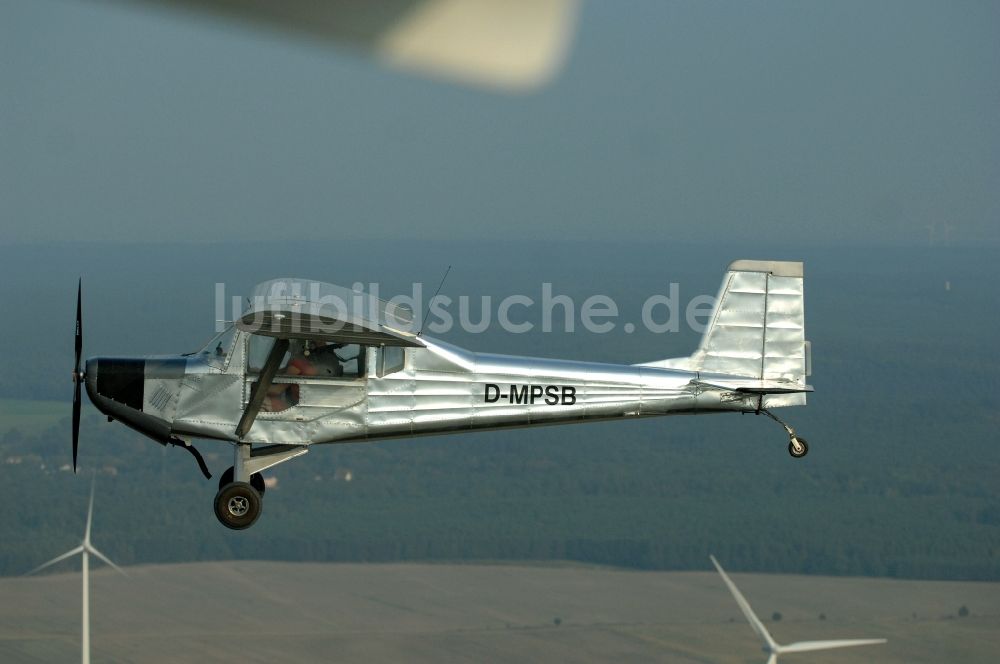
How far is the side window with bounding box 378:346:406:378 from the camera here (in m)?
13.6

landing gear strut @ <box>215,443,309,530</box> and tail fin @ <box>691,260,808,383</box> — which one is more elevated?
tail fin @ <box>691,260,808,383</box>

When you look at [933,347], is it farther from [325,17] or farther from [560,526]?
[325,17]

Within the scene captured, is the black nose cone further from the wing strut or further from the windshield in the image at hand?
the wing strut

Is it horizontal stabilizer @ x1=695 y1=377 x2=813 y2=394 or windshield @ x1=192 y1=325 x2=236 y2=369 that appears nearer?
windshield @ x1=192 y1=325 x2=236 y2=369

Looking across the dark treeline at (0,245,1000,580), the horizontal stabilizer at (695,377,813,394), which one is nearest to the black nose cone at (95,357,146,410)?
the horizontal stabilizer at (695,377,813,394)

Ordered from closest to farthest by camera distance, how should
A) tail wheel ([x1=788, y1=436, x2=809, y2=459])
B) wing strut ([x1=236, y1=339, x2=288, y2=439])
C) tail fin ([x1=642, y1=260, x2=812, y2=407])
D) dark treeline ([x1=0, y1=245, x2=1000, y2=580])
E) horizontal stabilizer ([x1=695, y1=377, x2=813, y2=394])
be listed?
wing strut ([x1=236, y1=339, x2=288, y2=439])
horizontal stabilizer ([x1=695, y1=377, x2=813, y2=394])
tail fin ([x1=642, y1=260, x2=812, y2=407])
tail wheel ([x1=788, y1=436, x2=809, y2=459])
dark treeline ([x1=0, y1=245, x2=1000, y2=580])

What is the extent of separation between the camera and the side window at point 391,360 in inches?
536

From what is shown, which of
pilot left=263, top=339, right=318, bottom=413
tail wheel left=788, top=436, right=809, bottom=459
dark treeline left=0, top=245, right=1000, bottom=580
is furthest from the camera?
dark treeline left=0, top=245, right=1000, bottom=580

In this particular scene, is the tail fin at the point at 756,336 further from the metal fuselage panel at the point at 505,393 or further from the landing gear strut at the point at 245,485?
the landing gear strut at the point at 245,485

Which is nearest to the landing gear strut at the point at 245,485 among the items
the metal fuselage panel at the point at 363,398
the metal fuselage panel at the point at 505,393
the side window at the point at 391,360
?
the metal fuselage panel at the point at 363,398

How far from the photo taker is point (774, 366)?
14930 millimetres

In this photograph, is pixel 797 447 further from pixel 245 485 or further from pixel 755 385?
pixel 245 485

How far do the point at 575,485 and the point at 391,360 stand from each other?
118 meters

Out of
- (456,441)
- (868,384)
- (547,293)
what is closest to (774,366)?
(456,441)
